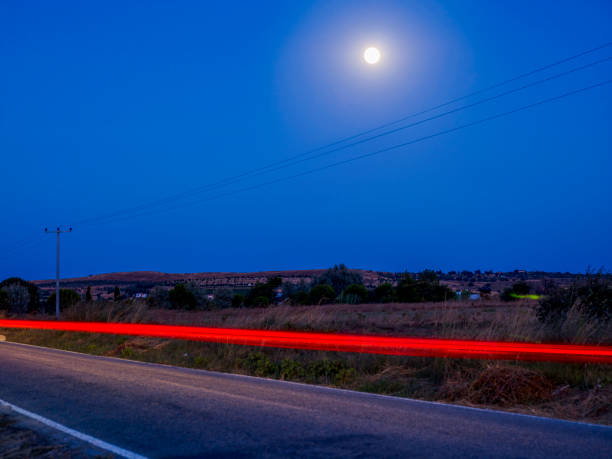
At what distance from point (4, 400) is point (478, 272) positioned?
10603 centimetres

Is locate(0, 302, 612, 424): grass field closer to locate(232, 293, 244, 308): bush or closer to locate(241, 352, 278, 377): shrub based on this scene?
locate(241, 352, 278, 377): shrub

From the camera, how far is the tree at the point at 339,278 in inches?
2354

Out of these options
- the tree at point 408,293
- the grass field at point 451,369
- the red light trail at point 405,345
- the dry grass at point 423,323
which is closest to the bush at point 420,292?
the tree at point 408,293

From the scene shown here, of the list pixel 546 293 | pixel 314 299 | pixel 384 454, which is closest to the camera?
pixel 384 454

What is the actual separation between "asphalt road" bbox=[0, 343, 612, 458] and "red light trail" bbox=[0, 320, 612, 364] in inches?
99.9

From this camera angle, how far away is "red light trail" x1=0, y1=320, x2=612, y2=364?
9992 millimetres

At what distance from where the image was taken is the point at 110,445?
20.6ft

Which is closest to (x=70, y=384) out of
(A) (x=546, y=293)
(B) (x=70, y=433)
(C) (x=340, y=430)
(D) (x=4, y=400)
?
(D) (x=4, y=400)

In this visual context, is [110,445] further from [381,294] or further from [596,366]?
[381,294]

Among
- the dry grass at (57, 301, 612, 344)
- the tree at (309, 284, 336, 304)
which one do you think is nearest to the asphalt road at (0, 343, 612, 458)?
the dry grass at (57, 301, 612, 344)

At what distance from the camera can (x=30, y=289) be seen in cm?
6650

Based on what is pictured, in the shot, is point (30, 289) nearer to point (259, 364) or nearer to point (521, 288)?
point (521, 288)

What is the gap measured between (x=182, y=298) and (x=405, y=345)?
145 ft

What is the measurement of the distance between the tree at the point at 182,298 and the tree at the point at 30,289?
18.0 meters
